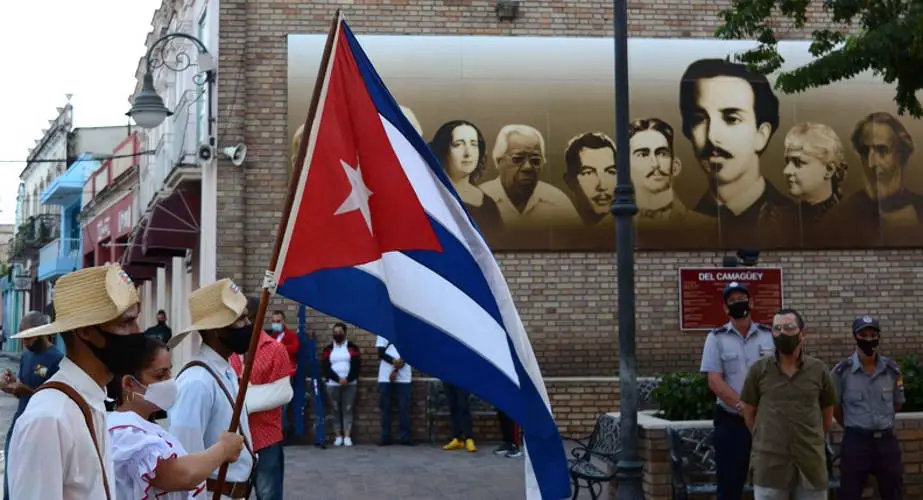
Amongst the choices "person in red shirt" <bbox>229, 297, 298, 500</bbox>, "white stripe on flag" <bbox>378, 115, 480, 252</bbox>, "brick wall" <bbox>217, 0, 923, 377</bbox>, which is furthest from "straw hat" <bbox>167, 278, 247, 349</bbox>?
"brick wall" <bbox>217, 0, 923, 377</bbox>

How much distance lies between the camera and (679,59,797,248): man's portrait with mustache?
16.4 metres

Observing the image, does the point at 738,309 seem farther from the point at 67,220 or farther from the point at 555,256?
the point at 67,220

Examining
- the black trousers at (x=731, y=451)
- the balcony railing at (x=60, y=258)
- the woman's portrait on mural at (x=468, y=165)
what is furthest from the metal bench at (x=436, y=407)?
the balcony railing at (x=60, y=258)

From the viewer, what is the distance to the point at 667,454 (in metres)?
9.40

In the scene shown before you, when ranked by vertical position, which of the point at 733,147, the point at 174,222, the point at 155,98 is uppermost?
the point at 155,98

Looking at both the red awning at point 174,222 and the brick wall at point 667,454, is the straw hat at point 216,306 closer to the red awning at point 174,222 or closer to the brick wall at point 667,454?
the brick wall at point 667,454

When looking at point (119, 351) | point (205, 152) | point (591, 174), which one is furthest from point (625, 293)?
point (205, 152)

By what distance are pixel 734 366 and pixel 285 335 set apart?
801 centimetres

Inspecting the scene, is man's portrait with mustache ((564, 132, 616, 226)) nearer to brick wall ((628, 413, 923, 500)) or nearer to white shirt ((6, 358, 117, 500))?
brick wall ((628, 413, 923, 500))

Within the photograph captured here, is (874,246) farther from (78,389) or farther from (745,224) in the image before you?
(78,389)

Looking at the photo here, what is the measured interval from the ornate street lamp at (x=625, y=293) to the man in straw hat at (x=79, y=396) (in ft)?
20.6

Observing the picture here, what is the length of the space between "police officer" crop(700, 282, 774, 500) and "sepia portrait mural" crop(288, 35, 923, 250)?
26.0 feet

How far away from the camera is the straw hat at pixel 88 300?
327 cm

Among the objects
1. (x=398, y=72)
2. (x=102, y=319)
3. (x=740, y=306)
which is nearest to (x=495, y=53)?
(x=398, y=72)
